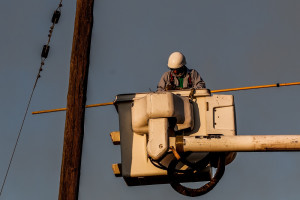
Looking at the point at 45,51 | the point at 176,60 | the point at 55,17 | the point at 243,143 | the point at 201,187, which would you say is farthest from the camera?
the point at 55,17

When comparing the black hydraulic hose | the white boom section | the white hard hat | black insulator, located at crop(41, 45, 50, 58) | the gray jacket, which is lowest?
the black hydraulic hose

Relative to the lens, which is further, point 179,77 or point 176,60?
point 176,60

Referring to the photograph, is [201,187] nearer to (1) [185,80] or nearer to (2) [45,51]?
(1) [185,80]

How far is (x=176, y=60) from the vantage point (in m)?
13.2

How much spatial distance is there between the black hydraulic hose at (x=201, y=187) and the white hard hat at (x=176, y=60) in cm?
321

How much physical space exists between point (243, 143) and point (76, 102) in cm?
253

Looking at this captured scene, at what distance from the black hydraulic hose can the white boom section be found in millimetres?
660

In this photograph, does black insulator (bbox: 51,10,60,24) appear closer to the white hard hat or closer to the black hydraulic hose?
the white hard hat

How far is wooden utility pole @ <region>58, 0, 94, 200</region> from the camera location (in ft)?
32.8

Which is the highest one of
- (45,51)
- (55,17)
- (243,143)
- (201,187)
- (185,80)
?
(55,17)

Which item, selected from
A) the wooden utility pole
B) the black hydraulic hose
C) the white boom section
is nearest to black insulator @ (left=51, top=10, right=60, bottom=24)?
the wooden utility pole

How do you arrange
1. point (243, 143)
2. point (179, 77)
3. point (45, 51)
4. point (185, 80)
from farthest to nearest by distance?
point (45, 51) < point (179, 77) < point (185, 80) < point (243, 143)

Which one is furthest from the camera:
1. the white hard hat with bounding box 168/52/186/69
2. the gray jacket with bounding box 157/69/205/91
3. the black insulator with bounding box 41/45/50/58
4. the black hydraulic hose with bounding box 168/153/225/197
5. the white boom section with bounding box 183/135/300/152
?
the black insulator with bounding box 41/45/50/58

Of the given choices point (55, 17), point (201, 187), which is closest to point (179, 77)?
point (55, 17)
